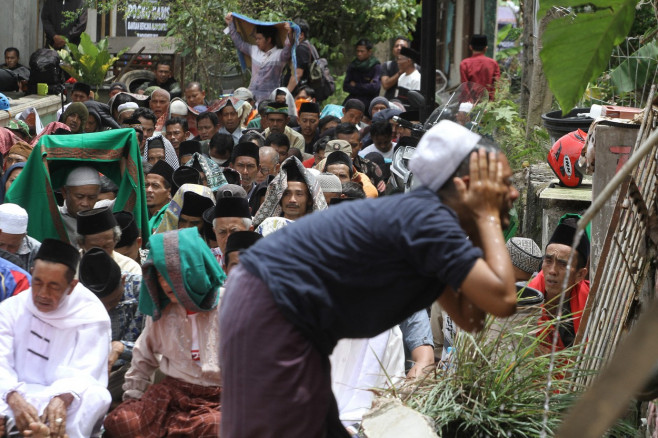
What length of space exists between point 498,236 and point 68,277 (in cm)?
316

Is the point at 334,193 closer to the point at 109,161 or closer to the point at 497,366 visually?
the point at 109,161

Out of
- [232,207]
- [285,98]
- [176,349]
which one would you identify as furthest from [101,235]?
[285,98]

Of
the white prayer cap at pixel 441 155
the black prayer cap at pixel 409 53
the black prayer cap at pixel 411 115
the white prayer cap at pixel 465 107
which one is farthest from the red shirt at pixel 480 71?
the white prayer cap at pixel 441 155

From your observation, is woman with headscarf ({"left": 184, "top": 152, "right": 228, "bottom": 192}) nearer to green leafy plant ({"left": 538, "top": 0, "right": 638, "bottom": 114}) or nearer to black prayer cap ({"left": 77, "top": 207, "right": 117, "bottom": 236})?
black prayer cap ({"left": 77, "top": 207, "right": 117, "bottom": 236})

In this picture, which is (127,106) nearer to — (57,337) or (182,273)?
(57,337)

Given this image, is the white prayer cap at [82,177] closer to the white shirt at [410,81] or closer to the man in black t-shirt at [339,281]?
the man in black t-shirt at [339,281]

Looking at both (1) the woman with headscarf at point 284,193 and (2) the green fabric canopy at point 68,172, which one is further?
(2) the green fabric canopy at point 68,172

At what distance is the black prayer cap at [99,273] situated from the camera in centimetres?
616

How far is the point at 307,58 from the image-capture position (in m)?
15.0

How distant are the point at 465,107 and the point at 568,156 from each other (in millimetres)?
1587

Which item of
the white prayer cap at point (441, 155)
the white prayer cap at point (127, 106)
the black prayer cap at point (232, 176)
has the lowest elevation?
the black prayer cap at point (232, 176)

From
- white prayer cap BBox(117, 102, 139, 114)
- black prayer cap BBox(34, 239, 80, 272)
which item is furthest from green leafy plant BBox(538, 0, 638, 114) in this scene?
white prayer cap BBox(117, 102, 139, 114)

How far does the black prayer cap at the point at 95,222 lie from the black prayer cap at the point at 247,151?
9.74 ft

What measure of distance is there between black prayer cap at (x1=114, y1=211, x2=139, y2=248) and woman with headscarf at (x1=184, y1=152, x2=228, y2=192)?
1626 millimetres
